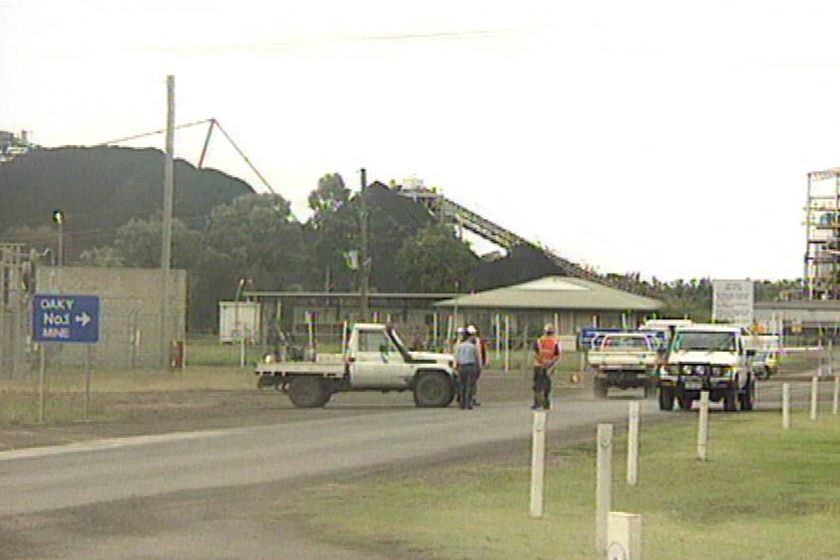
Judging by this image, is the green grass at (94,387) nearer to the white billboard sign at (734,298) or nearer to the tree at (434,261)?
the white billboard sign at (734,298)

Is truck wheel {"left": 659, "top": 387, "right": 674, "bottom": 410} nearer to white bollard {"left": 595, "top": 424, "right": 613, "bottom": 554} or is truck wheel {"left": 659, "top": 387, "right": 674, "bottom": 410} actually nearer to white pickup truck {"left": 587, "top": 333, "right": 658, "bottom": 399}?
white pickup truck {"left": 587, "top": 333, "right": 658, "bottom": 399}

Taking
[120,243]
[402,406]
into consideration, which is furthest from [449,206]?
[402,406]

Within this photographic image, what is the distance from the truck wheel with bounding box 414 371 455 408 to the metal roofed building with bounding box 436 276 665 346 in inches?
1978

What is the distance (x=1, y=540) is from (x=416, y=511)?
404cm

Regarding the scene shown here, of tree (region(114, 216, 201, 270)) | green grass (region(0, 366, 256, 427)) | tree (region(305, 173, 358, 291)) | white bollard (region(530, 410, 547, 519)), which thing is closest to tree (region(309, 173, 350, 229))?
tree (region(305, 173, 358, 291))

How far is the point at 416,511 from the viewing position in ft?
50.3

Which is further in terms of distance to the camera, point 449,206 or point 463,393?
point 449,206

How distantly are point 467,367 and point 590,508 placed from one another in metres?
19.0

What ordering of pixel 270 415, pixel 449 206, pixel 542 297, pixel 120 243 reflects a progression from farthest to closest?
pixel 449 206, pixel 120 243, pixel 542 297, pixel 270 415

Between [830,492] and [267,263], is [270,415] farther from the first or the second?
[267,263]

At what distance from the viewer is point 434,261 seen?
101938 mm

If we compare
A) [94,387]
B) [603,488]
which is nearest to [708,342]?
[94,387]

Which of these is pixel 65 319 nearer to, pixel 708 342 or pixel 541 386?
pixel 541 386

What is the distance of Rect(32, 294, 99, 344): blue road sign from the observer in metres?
29.1
